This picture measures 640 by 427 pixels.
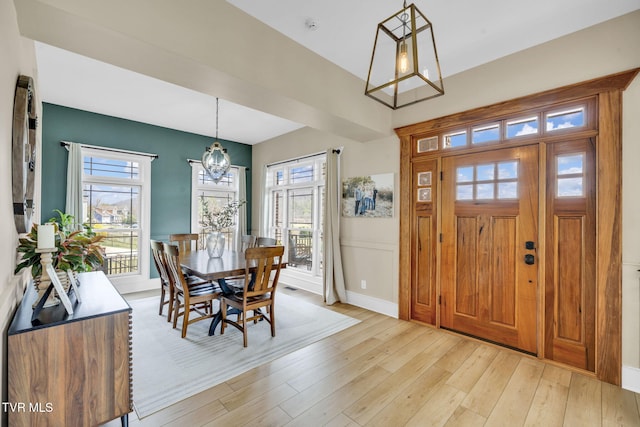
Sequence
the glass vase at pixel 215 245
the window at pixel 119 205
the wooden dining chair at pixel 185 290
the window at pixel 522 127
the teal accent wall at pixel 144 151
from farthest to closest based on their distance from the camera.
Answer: the window at pixel 119 205 < the teal accent wall at pixel 144 151 < the glass vase at pixel 215 245 < the wooden dining chair at pixel 185 290 < the window at pixel 522 127

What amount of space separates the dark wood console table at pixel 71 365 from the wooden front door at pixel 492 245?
313 centimetres

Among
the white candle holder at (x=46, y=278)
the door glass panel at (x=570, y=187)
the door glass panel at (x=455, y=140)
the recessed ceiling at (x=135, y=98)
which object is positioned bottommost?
the white candle holder at (x=46, y=278)

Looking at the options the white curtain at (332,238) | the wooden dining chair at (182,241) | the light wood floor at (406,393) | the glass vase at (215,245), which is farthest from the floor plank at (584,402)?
the wooden dining chair at (182,241)

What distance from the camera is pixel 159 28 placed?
186 centimetres

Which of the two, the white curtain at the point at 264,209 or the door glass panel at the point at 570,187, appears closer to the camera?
the door glass panel at the point at 570,187

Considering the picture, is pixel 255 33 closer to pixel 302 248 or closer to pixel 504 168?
pixel 504 168

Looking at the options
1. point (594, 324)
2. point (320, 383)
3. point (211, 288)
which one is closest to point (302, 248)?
point (211, 288)

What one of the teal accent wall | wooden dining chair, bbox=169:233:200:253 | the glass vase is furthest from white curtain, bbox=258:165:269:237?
the glass vase

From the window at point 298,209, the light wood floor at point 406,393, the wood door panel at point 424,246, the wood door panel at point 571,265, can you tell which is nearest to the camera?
the light wood floor at point 406,393

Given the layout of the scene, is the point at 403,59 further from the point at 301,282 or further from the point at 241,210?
the point at 241,210

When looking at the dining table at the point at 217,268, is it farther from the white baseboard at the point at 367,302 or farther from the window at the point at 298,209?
the window at the point at 298,209

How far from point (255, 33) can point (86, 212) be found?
13.3 feet

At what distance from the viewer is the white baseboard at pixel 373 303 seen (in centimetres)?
381

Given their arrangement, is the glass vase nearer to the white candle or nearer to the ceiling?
the ceiling
